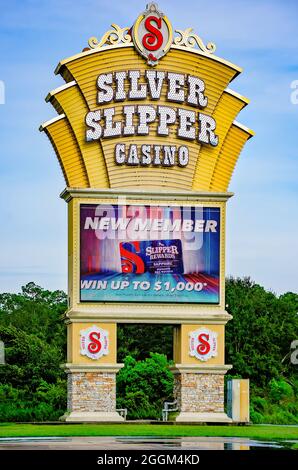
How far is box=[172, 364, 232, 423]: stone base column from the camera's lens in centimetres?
4872

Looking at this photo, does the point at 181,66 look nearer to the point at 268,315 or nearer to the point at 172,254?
the point at 172,254

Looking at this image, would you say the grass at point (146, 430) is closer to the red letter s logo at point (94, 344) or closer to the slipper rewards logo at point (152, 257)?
the red letter s logo at point (94, 344)

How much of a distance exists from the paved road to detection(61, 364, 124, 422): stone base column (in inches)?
279

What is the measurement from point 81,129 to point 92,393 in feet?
30.7

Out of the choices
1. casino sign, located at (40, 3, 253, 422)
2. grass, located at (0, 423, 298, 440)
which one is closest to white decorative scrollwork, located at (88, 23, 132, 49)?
casino sign, located at (40, 3, 253, 422)

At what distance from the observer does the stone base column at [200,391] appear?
160 feet

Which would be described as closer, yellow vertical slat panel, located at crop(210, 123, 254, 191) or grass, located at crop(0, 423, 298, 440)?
grass, located at crop(0, 423, 298, 440)

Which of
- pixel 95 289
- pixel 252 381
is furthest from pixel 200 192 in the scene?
pixel 252 381

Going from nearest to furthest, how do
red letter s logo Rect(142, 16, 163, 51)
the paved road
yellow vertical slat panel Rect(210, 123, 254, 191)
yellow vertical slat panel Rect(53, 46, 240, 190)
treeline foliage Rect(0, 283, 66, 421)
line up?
the paved road, yellow vertical slat panel Rect(53, 46, 240, 190), red letter s logo Rect(142, 16, 163, 51), yellow vertical slat panel Rect(210, 123, 254, 191), treeline foliage Rect(0, 283, 66, 421)

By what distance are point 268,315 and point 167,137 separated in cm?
1978

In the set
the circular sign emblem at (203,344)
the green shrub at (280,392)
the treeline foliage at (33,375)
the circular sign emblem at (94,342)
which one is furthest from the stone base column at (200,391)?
the green shrub at (280,392)

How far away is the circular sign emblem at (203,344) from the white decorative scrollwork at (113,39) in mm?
A: 10727

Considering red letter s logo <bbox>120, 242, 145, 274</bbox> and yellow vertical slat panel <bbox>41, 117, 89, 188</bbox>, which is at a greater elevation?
yellow vertical slat panel <bbox>41, 117, 89, 188</bbox>

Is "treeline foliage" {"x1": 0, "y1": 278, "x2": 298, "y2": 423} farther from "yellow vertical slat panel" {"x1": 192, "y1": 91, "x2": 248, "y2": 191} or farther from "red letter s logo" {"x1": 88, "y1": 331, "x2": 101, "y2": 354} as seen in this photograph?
"yellow vertical slat panel" {"x1": 192, "y1": 91, "x2": 248, "y2": 191}
